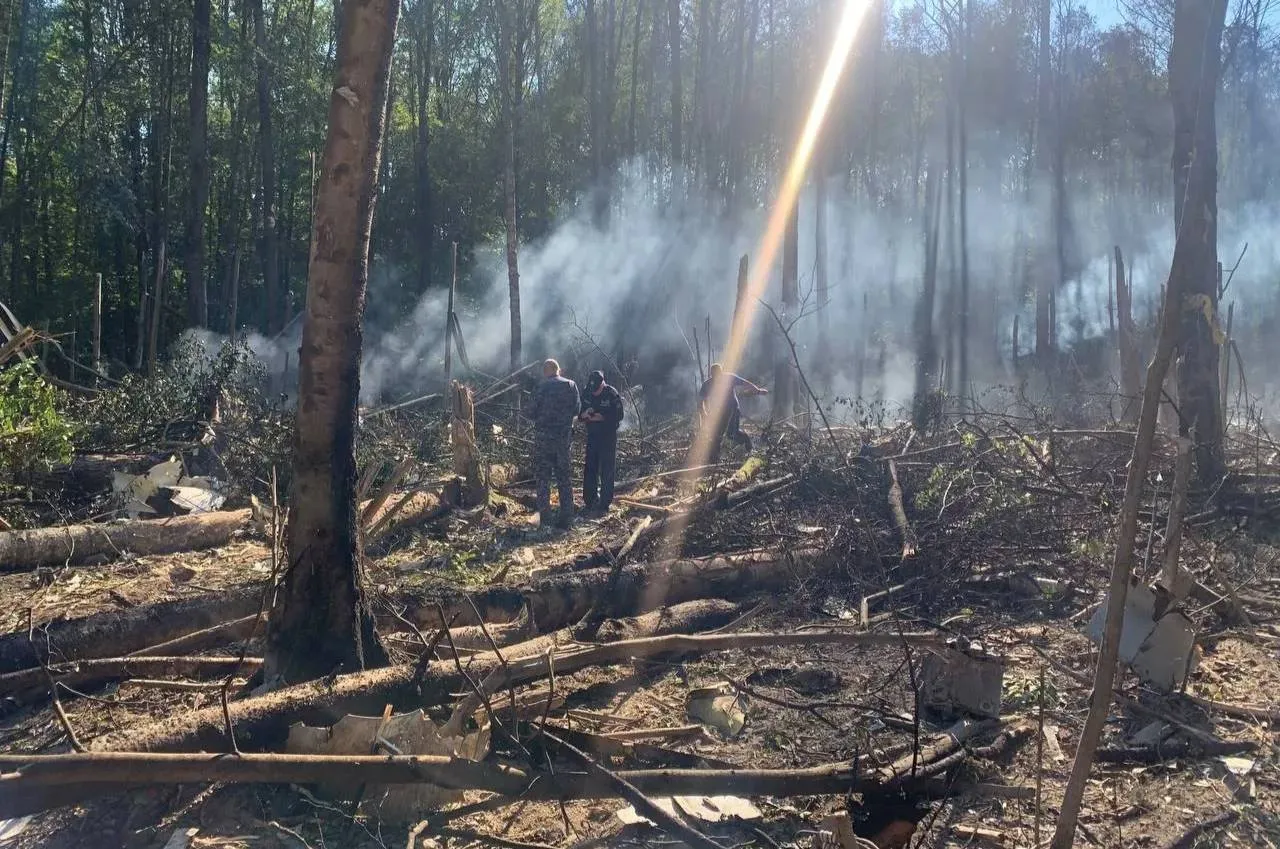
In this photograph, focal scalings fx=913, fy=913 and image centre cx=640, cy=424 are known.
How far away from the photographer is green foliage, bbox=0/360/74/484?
27.0 feet

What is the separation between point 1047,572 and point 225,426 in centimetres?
897

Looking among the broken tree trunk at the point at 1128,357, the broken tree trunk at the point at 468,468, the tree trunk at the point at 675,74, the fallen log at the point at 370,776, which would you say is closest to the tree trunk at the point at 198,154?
the broken tree trunk at the point at 468,468

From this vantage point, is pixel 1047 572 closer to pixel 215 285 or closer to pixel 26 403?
pixel 26 403

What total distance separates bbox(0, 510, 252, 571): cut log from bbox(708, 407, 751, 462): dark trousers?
5.74m

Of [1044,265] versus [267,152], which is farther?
[1044,265]

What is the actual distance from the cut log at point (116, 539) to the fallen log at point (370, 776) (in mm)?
4402

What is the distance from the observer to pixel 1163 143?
116 feet

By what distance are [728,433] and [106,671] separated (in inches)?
345

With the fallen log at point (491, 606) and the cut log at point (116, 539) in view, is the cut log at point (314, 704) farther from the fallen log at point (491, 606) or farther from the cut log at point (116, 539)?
the cut log at point (116, 539)

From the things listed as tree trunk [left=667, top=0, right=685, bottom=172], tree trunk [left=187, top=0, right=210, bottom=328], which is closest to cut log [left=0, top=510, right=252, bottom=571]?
tree trunk [left=187, top=0, right=210, bottom=328]

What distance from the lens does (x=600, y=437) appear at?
10164mm

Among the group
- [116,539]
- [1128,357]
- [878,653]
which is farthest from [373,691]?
[1128,357]

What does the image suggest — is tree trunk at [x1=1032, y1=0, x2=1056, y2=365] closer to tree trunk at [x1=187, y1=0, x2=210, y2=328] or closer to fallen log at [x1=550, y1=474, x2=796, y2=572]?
fallen log at [x1=550, y1=474, x2=796, y2=572]

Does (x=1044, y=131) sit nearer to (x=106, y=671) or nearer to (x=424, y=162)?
(x=424, y=162)
